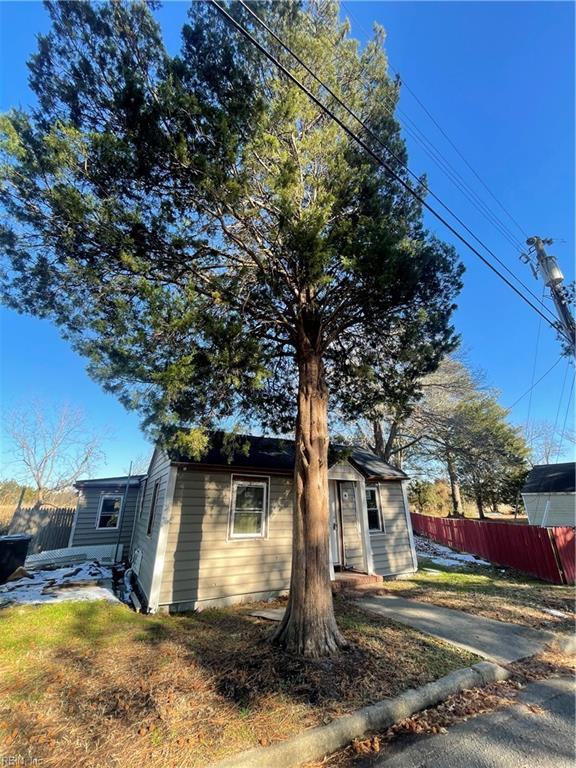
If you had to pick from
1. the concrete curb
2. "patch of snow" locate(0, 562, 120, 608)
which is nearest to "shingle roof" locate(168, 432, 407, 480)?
"patch of snow" locate(0, 562, 120, 608)

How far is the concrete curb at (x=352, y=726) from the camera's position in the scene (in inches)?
101

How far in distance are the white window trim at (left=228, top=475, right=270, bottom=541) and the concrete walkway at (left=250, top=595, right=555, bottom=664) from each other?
1.55 m

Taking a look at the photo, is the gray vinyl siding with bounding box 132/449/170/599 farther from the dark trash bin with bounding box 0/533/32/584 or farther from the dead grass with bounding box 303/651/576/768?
the dead grass with bounding box 303/651/576/768

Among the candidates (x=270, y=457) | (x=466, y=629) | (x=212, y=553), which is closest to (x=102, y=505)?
(x=212, y=553)

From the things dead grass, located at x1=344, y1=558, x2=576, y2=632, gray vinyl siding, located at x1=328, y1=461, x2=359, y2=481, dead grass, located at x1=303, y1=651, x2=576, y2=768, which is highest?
gray vinyl siding, located at x1=328, y1=461, x2=359, y2=481

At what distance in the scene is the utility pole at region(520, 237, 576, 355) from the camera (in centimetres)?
769

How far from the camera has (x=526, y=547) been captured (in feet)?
33.2

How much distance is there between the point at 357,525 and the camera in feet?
31.0

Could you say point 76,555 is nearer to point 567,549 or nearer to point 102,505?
point 102,505

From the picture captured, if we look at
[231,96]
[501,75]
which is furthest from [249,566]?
[501,75]

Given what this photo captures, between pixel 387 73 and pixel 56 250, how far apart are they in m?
6.71

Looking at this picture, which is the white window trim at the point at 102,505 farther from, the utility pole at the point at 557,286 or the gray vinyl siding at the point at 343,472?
the utility pole at the point at 557,286

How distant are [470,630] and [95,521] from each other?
41.6 feet

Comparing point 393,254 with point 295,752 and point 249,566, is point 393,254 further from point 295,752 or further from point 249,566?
point 249,566
